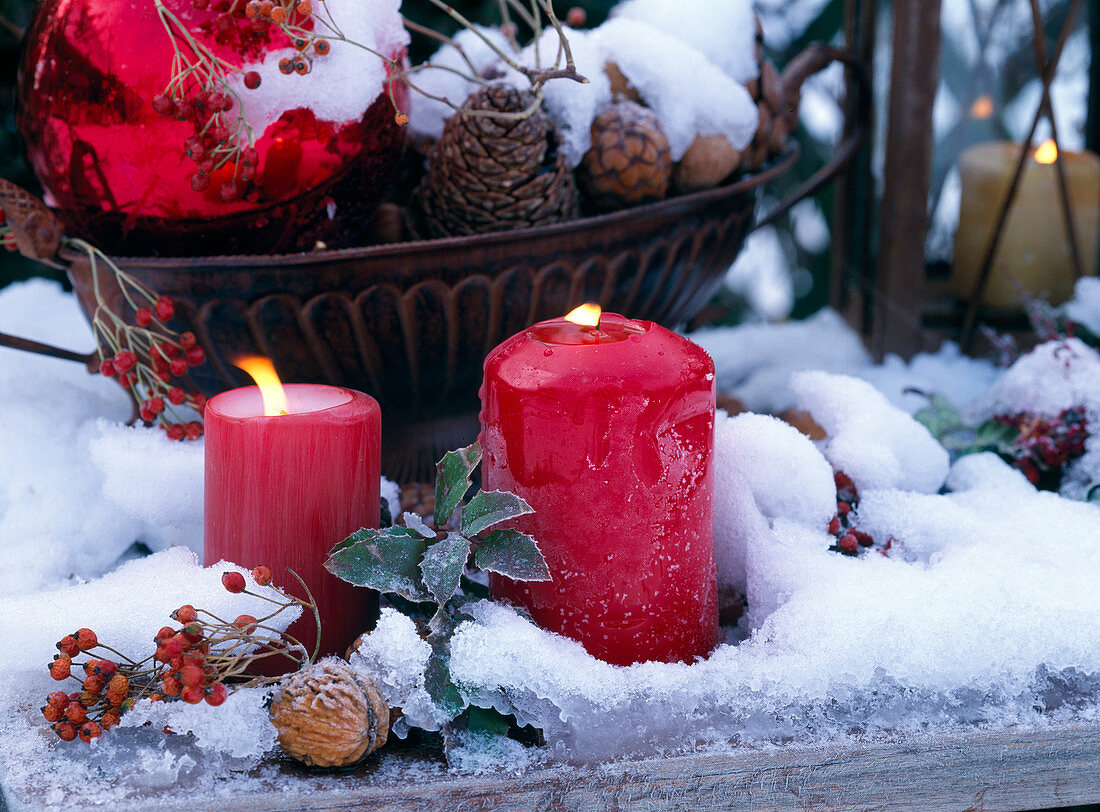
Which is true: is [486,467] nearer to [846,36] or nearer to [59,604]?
[59,604]

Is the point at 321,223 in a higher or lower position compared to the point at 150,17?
lower

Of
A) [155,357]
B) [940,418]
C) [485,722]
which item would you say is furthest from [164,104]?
[940,418]

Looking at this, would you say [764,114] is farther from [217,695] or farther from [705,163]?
[217,695]

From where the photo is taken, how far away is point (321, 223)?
60 cm

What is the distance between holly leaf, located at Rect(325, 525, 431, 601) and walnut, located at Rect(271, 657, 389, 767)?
5 centimetres

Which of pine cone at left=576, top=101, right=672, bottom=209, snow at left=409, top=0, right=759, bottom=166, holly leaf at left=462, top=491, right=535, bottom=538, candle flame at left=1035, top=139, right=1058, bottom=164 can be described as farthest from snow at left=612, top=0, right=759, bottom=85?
holly leaf at left=462, top=491, right=535, bottom=538

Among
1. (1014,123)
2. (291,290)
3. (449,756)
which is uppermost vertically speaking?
(1014,123)

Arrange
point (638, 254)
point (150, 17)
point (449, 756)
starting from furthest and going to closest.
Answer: point (638, 254), point (150, 17), point (449, 756)

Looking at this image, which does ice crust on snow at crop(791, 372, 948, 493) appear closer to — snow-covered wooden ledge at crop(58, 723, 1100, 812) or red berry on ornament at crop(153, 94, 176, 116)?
snow-covered wooden ledge at crop(58, 723, 1100, 812)

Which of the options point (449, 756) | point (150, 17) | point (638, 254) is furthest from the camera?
point (638, 254)

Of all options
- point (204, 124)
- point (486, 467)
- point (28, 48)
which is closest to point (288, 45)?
point (204, 124)

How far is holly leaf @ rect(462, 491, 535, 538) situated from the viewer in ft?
1.39

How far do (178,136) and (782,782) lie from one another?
0.48m

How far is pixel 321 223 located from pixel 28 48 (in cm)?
Answer: 21
